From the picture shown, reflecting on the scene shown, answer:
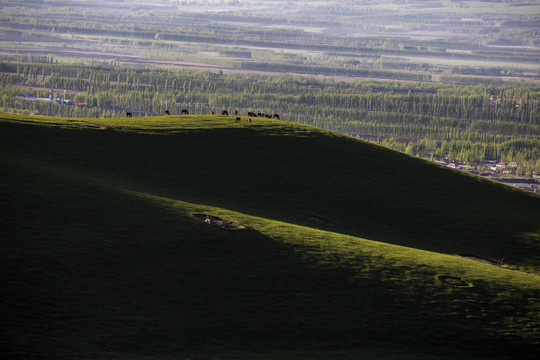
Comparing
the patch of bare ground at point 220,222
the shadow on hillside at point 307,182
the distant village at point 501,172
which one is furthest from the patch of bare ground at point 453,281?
the distant village at point 501,172

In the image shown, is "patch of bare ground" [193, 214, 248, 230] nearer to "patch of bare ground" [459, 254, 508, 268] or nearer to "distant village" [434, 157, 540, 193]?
"patch of bare ground" [459, 254, 508, 268]

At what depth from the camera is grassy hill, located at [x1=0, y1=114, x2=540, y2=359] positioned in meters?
36.2

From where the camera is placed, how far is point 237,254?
1775 inches

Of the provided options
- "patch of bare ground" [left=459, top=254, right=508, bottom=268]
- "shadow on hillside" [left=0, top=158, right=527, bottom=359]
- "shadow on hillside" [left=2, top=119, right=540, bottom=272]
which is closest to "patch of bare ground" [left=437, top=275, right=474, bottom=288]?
"shadow on hillside" [left=0, top=158, right=527, bottom=359]

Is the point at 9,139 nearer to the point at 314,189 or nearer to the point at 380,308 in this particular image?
the point at 314,189

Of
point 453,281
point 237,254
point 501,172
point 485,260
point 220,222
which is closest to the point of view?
point 237,254

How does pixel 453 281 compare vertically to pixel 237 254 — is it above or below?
below

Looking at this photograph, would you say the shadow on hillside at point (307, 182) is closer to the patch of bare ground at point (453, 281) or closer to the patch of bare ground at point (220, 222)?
the patch of bare ground at point (220, 222)

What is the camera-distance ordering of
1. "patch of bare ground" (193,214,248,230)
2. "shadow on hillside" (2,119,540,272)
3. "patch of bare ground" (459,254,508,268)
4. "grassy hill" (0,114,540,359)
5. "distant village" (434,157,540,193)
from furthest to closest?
"distant village" (434,157,540,193) < "shadow on hillside" (2,119,540,272) < "patch of bare ground" (459,254,508,268) < "patch of bare ground" (193,214,248,230) < "grassy hill" (0,114,540,359)

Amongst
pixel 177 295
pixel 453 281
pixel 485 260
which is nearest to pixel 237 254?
pixel 177 295

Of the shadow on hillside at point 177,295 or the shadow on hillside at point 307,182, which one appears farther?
the shadow on hillside at point 307,182

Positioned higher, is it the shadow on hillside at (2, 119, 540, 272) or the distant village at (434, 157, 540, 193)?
the shadow on hillside at (2, 119, 540, 272)

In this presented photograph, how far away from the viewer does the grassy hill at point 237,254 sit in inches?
1423

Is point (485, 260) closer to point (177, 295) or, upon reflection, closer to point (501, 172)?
point (177, 295)
